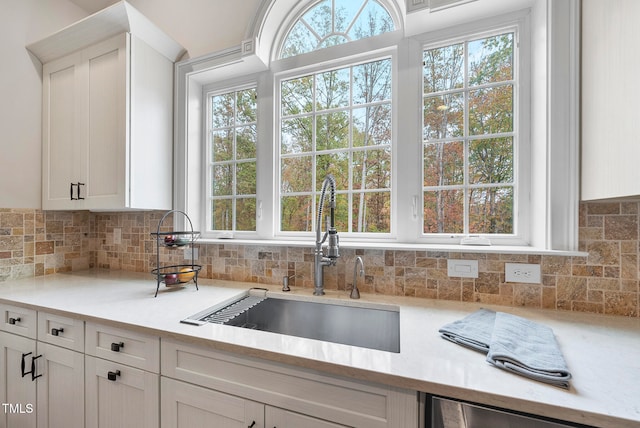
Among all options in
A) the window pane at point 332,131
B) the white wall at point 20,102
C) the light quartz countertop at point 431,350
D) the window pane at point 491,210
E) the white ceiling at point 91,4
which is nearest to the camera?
the light quartz countertop at point 431,350

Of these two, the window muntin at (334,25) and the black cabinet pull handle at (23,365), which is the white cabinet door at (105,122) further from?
the window muntin at (334,25)

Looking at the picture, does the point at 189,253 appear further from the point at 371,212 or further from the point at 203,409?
the point at 371,212

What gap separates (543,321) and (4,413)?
265cm

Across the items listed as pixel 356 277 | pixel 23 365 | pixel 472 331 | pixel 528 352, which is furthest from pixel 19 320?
pixel 528 352

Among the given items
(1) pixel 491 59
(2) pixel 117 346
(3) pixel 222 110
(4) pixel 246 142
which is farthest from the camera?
(3) pixel 222 110

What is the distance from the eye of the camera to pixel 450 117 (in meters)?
1.47

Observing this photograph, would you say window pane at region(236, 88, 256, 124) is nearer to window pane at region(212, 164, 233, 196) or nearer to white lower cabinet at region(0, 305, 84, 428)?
window pane at region(212, 164, 233, 196)

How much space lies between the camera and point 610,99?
2.95ft

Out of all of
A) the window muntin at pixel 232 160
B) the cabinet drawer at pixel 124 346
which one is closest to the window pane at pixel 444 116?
the window muntin at pixel 232 160

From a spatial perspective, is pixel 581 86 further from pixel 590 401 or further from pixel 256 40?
pixel 256 40

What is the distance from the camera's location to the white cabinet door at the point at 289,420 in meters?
0.81

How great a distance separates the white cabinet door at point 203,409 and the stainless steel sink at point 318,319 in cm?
25

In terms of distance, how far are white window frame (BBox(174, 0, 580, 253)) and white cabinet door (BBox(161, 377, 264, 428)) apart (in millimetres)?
800

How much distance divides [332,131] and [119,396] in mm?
1668
